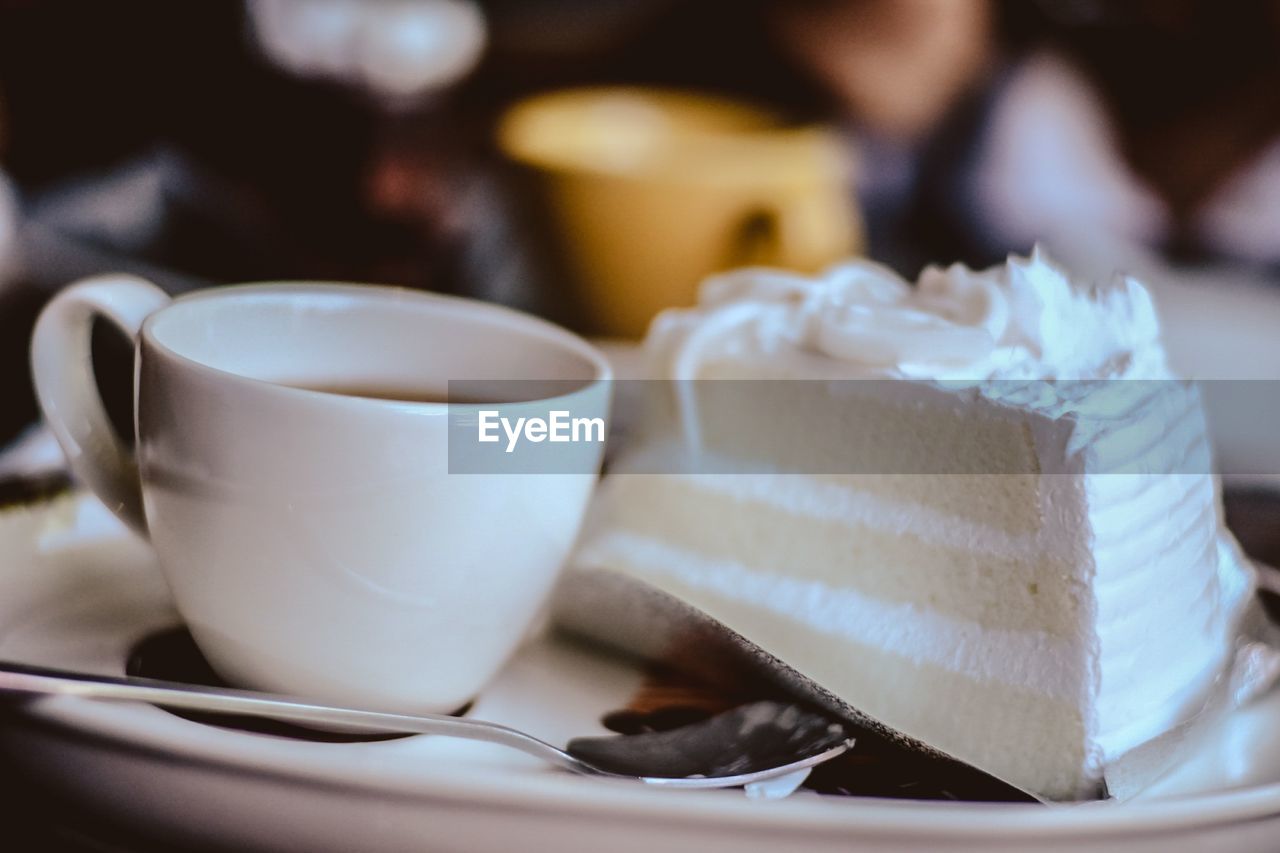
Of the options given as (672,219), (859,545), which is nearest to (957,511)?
(859,545)

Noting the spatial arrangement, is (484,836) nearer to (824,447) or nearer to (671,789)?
(671,789)

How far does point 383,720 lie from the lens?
0.30m

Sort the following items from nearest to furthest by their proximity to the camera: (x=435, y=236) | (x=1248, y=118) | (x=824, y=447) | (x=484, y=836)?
(x=484, y=836) → (x=824, y=447) → (x=435, y=236) → (x=1248, y=118)

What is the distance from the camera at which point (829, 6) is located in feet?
5.25

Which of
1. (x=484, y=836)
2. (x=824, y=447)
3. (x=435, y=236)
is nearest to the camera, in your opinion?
(x=484, y=836)

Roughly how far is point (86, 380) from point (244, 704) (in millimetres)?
156

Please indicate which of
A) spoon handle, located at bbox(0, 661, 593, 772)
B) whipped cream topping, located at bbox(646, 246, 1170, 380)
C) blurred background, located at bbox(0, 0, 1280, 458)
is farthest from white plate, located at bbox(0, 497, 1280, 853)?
blurred background, located at bbox(0, 0, 1280, 458)

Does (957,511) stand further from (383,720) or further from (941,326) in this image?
(383,720)

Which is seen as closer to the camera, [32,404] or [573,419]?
[573,419]

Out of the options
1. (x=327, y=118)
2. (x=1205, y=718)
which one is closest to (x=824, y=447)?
(x=1205, y=718)

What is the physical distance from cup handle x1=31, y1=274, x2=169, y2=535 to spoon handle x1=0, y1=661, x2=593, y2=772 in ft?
0.28

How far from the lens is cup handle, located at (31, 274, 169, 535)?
364mm

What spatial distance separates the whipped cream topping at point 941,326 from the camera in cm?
38

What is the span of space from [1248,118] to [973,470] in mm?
1464
